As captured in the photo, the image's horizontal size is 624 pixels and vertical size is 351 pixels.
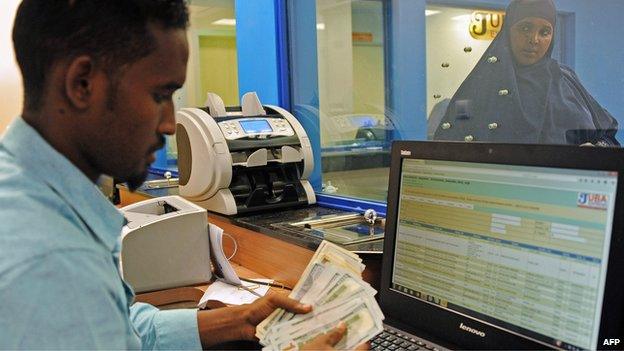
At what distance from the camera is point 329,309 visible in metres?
1.02

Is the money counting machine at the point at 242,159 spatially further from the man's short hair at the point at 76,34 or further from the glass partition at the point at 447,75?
the man's short hair at the point at 76,34

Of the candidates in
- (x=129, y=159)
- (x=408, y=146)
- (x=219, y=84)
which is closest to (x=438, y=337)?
(x=408, y=146)

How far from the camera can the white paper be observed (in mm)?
1554

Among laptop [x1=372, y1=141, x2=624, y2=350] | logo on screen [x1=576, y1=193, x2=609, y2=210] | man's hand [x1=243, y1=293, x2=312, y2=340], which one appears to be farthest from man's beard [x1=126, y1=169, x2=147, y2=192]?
logo on screen [x1=576, y1=193, x2=609, y2=210]

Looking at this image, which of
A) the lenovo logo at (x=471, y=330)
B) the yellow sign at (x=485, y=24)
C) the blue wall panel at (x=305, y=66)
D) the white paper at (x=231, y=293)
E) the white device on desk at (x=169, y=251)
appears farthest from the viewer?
the blue wall panel at (x=305, y=66)

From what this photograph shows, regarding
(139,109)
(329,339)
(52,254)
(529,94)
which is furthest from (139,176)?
(529,94)

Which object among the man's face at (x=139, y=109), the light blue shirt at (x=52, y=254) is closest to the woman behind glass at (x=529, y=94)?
the man's face at (x=139, y=109)

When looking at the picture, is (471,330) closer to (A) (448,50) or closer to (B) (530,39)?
(B) (530,39)

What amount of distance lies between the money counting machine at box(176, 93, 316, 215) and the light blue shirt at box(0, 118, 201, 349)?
1.27m

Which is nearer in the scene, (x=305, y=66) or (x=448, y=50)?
(x=448, y=50)

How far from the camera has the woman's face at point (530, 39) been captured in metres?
1.76

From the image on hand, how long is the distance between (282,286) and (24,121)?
110cm

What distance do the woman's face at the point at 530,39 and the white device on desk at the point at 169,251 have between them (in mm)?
1165

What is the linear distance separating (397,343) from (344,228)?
723 mm
